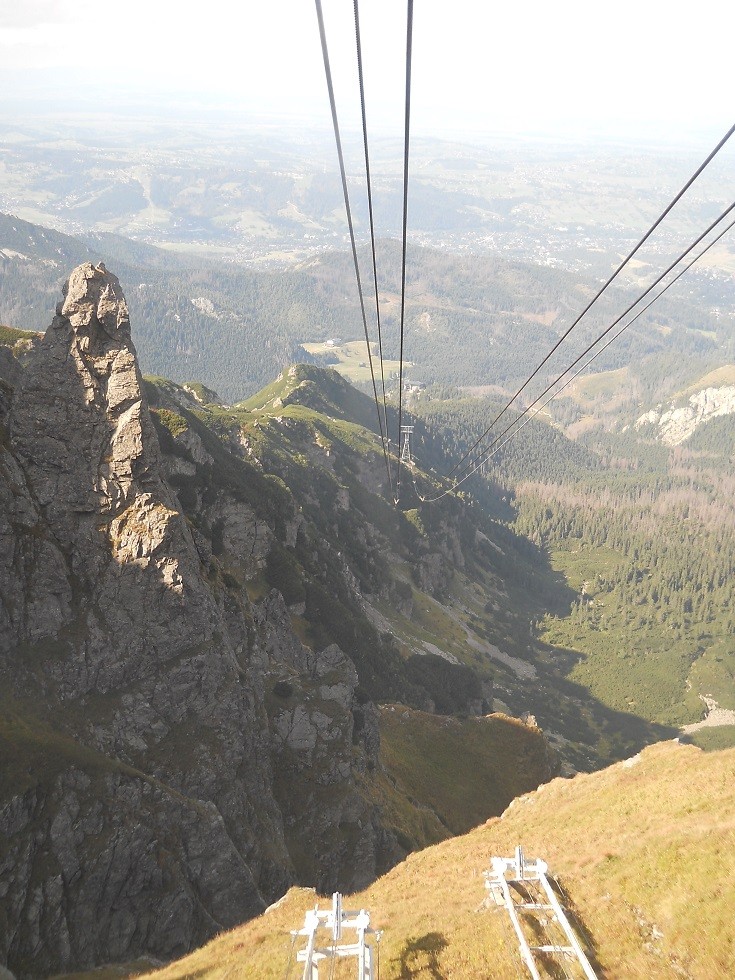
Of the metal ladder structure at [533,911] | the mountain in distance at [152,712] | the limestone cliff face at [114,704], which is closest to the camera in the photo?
the metal ladder structure at [533,911]

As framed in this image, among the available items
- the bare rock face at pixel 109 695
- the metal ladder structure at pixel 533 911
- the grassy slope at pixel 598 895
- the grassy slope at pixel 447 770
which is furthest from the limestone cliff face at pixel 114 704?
the metal ladder structure at pixel 533 911

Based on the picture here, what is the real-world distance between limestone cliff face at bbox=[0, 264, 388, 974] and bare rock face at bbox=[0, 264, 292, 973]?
112 mm

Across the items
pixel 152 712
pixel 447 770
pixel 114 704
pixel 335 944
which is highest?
pixel 335 944

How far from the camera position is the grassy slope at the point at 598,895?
989 inches

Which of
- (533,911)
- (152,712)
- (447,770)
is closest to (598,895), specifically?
(533,911)

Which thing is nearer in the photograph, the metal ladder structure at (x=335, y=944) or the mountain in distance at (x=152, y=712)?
the metal ladder structure at (x=335, y=944)

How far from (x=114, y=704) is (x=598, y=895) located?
110 feet

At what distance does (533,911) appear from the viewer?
2844 cm

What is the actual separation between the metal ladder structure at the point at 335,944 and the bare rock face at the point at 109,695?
15211 millimetres

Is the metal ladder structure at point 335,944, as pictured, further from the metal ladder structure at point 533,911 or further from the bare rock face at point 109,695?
the bare rock face at point 109,695

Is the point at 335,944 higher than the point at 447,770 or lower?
higher

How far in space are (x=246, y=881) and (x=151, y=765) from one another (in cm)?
1019

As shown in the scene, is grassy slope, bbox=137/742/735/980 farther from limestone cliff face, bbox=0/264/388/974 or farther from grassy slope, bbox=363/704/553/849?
grassy slope, bbox=363/704/553/849

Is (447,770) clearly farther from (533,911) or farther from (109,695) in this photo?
(533,911)
